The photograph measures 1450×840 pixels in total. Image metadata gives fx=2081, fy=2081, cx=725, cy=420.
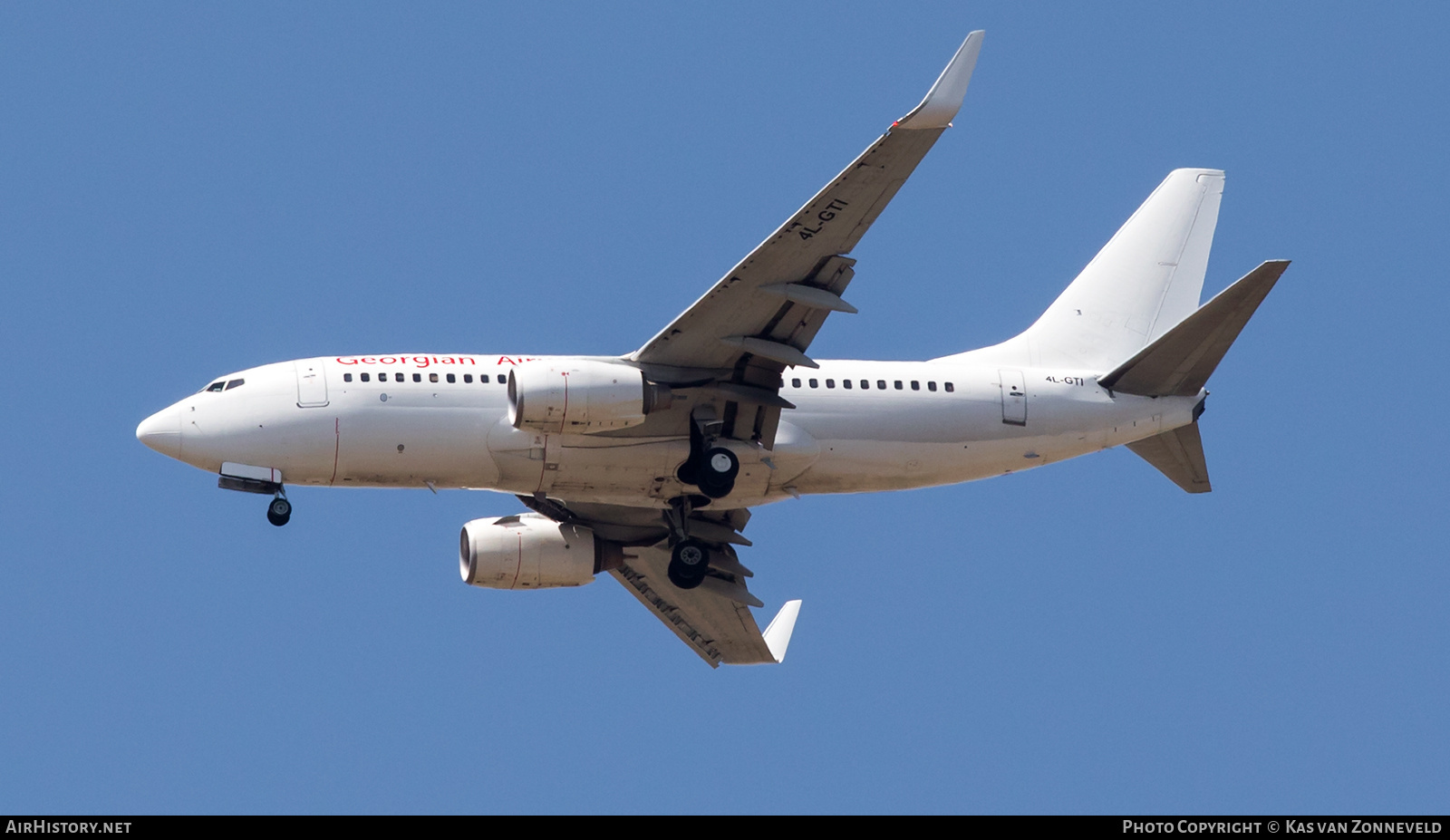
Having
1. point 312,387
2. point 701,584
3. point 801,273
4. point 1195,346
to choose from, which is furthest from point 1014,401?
point 312,387

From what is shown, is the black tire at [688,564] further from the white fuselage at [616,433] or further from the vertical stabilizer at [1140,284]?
the vertical stabilizer at [1140,284]

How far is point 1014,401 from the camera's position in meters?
48.7

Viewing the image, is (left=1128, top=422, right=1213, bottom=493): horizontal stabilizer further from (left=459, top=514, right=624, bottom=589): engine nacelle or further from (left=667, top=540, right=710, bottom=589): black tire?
(left=459, top=514, right=624, bottom=589): engine nacelle

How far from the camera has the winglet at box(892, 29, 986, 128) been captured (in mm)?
39844

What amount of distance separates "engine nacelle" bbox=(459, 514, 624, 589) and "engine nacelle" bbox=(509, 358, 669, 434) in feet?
24.3

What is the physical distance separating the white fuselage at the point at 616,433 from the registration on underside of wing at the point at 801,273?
2.27 m

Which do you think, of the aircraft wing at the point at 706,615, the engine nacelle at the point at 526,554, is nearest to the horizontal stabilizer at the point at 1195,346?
the aircraft wing at the point at 706,615

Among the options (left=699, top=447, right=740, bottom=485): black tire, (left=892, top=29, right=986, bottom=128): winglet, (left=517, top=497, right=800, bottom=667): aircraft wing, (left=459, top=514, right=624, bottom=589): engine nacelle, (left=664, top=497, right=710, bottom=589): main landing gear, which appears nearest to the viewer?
(left=892, top=29, right=986, bottom=128): winglet

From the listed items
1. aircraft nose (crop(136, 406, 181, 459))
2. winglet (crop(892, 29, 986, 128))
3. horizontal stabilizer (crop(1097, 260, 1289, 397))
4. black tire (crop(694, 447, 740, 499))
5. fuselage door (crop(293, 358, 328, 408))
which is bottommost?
black tire (crop(694, 447, 740, 499))

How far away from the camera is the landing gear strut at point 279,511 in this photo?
45.7m

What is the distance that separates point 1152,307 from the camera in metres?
53.6

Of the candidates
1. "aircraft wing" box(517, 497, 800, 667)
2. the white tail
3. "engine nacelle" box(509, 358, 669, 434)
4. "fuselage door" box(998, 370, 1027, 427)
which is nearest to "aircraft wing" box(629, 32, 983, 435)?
"engine nacelle" box(509, 358, 669, 434)
